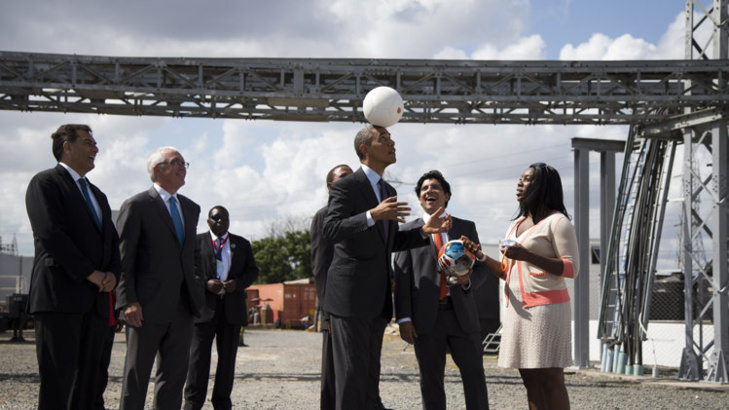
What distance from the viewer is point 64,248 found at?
18.5ft

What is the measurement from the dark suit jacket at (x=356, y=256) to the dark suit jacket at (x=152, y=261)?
153 centimetres

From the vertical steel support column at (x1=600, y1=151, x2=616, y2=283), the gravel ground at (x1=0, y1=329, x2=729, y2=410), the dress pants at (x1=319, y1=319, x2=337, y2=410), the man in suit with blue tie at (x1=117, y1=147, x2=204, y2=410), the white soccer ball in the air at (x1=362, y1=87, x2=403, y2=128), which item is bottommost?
the gravel ground at (x1=0, y1=329, x2=729, y2=410)

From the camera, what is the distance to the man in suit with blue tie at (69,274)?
563cm

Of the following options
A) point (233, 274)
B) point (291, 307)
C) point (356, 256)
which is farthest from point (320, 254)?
point (291, 307)

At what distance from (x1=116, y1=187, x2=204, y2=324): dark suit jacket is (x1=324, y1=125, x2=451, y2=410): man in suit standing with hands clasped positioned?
1532mm

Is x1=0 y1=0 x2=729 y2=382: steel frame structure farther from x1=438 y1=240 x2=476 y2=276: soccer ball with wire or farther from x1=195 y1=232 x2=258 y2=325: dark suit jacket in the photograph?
x1=438 y1=240 x2=476 y2=276: soccer ball with wire

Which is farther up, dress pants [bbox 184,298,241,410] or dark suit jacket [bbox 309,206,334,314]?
dark suit jacket [bbox 309,206,334,314]

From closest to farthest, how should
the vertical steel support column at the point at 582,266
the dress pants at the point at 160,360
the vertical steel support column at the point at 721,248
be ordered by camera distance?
the dress pants at the point at 160,360, the vertical steel support column at the point at 721,248, the vertical steel support column at the point at 582,266

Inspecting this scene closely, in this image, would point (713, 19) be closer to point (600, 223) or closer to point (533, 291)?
point (600, 223)

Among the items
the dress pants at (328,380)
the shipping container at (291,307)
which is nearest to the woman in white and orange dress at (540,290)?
the dress pants at (328,380)

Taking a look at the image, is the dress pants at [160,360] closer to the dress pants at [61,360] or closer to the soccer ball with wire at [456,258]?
the dress pants at [61,360]

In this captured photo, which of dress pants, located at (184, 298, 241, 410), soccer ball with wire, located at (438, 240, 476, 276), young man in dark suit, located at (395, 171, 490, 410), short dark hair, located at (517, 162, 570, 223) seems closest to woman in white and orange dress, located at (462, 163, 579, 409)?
short dark hair, located at (517, 162, 570, 223)

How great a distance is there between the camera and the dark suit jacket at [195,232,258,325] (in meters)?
8.38

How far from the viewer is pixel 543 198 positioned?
582 centimetres
